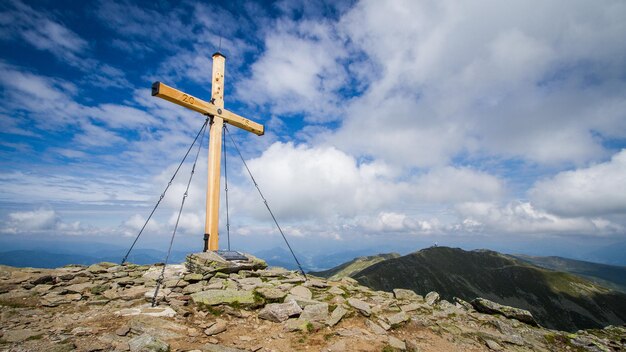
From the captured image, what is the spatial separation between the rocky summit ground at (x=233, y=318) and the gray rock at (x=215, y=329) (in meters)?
0.02

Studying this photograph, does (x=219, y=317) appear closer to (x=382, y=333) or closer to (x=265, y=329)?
(x=265, y=329)

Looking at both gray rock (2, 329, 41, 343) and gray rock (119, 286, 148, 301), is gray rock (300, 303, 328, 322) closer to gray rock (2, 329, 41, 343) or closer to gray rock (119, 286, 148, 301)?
gray rock (119, 286, 148, 301)

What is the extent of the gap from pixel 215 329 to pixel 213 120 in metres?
10.6

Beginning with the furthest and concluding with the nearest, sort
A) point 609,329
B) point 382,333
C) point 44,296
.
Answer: point 609,329
point 44,296
point 382,333

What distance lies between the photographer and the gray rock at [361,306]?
9.64 metres

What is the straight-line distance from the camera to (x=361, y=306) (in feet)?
32.7

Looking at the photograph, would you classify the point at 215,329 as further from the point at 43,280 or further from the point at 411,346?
the point at 43,280

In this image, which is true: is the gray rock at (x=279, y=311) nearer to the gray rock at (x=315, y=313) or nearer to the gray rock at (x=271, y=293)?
the gray rock at (x=315, y=313)

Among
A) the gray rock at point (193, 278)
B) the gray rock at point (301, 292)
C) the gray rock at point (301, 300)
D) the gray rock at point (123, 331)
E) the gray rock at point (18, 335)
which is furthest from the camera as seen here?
the gray rock at point (193, 278)

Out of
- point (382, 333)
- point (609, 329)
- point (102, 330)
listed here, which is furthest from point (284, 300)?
point (609, 329)

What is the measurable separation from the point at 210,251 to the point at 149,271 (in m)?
2.76

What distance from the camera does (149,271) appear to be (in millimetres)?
13383

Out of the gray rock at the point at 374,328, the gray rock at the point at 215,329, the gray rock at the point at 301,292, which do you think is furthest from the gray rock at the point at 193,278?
the gray rock at the point at 374,328

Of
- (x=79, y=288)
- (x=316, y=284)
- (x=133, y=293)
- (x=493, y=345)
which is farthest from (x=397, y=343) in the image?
(x=79, y=288)
